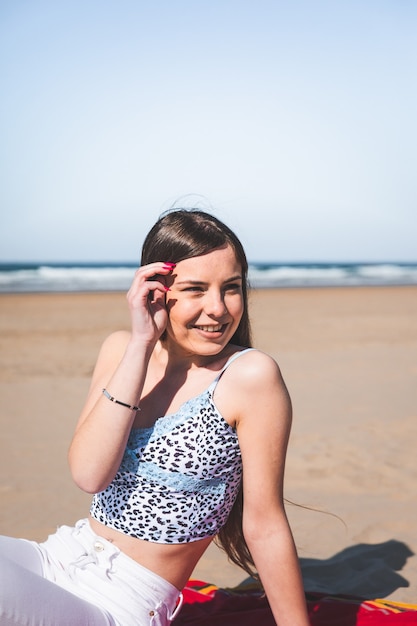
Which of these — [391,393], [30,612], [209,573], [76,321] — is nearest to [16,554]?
[30,612]

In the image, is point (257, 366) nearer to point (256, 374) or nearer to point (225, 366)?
point (256, 374)

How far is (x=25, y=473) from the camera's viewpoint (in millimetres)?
5883

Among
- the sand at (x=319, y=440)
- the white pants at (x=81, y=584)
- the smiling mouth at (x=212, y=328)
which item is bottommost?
the sand at (x=319, y=440)

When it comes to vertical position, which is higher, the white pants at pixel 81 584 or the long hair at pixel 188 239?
the long hair at pixel 188 239

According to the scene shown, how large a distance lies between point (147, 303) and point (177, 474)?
2.05ft

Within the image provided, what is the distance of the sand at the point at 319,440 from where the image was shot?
14.3ft

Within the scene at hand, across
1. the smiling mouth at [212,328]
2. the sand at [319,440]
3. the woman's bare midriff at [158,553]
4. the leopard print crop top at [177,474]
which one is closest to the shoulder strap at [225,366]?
the leopard print crop top at [177,474]

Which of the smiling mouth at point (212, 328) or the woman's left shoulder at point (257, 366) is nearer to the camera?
the woman's left shoulder at point (257, 366)

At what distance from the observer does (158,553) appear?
2.46m

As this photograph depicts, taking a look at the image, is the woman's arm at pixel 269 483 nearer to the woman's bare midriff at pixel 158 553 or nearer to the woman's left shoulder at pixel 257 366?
the woman's left shoulder at pixel 257 366

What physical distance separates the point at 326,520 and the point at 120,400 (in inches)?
119

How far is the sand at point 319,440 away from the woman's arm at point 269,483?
1.69m

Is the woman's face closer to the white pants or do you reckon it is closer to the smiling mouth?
the smiling mouth

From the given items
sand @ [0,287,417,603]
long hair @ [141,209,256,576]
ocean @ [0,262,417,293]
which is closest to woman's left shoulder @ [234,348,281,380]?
long hair @ [141,209,256,576]
